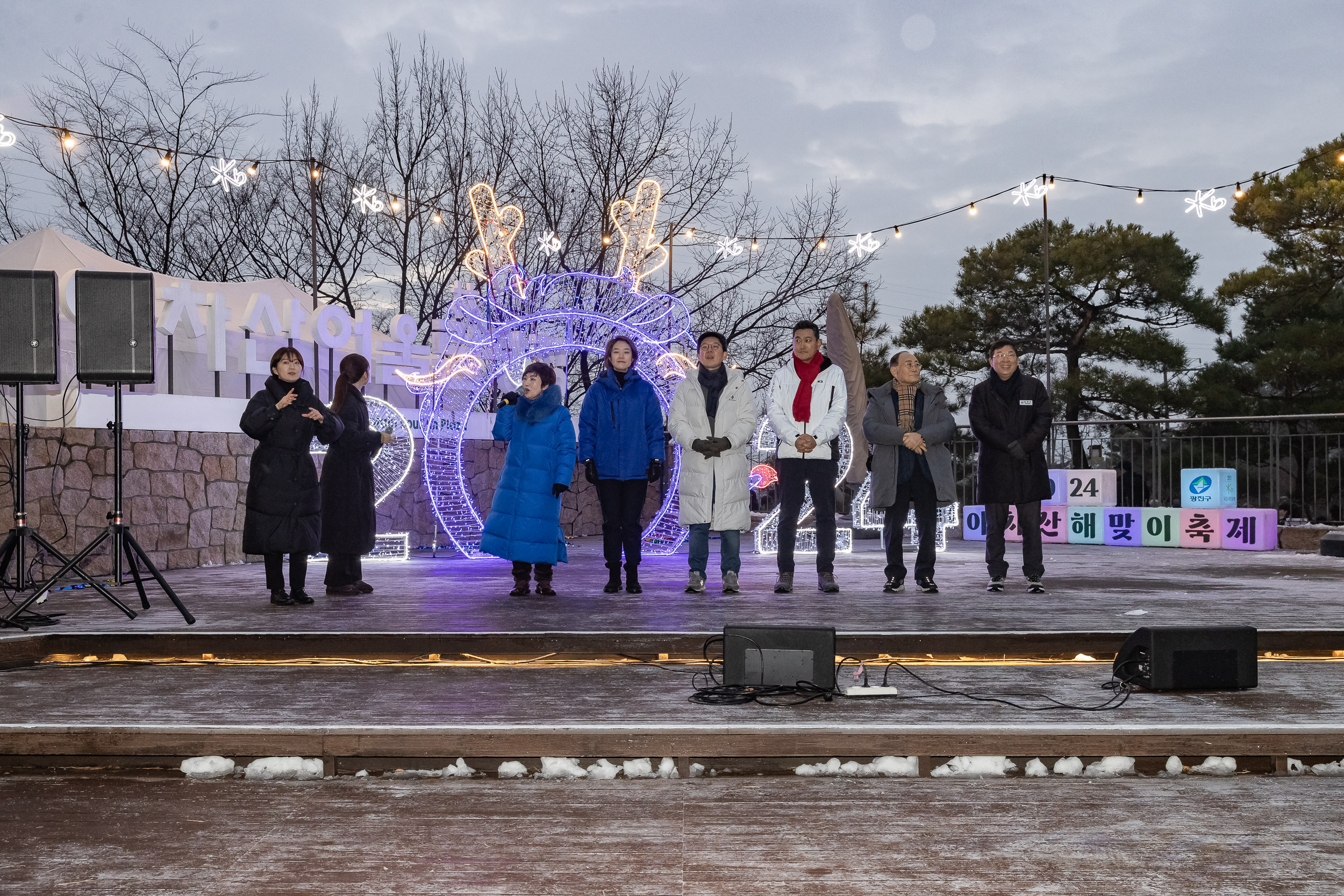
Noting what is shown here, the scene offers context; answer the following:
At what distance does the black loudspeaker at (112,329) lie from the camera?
20.7ft

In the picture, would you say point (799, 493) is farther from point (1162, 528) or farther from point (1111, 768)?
point (1162, 528)

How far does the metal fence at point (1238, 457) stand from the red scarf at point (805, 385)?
5802mm

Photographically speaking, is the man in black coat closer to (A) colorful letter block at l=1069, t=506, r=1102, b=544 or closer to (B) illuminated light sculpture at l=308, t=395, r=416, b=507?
(B) illuminated light sculpture at l=308, t=395, r=416, b=507

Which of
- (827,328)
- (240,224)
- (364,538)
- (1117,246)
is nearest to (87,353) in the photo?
(364,538)

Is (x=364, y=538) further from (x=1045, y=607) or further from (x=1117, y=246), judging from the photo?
(x=1117, y=246)

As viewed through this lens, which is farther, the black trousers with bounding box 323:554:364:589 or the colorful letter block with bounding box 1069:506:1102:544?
the colorful letter block with bounding box 1069:506:1102:544

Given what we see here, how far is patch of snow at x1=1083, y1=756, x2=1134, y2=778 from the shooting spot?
339 cm

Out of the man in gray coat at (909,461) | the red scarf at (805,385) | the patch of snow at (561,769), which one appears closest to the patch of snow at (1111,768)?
the patch of snow at (561,769)

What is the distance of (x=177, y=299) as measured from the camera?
9898 mm

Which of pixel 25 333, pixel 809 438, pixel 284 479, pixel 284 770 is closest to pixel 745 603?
pixel 809 438

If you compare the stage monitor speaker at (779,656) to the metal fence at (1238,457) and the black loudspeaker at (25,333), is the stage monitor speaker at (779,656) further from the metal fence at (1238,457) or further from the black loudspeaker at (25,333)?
the metal fence at (1238,457)

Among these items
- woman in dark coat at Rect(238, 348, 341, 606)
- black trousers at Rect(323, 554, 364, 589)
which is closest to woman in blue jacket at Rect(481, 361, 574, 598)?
black trousers at Rect(323, 554, 364, 589)

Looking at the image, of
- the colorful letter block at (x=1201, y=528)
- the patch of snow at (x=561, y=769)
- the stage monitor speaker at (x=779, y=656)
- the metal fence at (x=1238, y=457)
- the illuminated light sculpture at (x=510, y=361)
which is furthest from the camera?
the metal fence at (x=1238, y=457)

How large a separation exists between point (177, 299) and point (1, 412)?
185 centimetres
